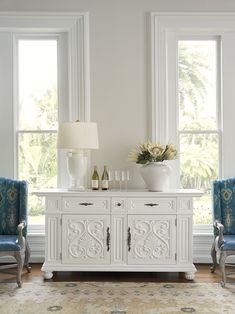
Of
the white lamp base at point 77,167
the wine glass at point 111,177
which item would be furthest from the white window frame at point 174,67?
the white lamp base at point 77,167

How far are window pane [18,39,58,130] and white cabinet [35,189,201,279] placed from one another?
113 centimetres

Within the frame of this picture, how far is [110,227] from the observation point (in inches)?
177

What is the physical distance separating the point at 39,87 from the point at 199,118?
1.93 metres

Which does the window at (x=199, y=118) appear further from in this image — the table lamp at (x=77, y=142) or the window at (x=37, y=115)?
the window at (x=37, y=115)

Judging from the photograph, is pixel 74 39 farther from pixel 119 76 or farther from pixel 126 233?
pixel 126 233

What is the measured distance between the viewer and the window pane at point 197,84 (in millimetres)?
5207

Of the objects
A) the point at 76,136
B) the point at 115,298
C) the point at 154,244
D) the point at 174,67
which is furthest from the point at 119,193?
the point at 174,67

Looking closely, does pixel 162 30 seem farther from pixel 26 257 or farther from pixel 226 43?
pixel 26 257

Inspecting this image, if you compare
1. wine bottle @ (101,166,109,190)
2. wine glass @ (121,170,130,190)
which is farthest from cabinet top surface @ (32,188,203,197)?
wine glass @ (121,170,130,190)

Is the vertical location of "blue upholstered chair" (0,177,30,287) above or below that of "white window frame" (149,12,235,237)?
below

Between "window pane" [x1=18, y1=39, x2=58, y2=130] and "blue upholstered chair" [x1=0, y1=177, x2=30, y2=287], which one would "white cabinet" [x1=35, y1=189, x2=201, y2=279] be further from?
"window pane" [x1=18, y1=39, x2=58, y2=130]

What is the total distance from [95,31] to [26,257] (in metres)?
2.64

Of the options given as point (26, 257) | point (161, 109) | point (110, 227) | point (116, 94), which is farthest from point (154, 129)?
point (26, 257)

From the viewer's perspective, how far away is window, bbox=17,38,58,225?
17.2 ft
